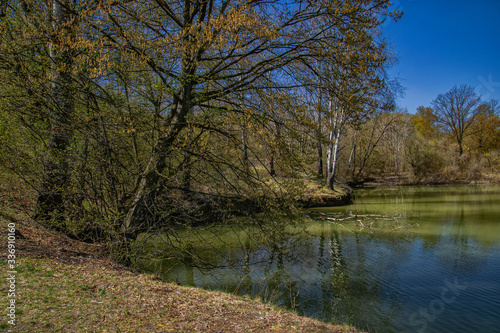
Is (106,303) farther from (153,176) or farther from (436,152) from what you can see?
(436,152)

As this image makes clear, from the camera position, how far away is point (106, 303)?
399cm

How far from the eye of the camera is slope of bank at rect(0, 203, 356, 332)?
3.44 meters

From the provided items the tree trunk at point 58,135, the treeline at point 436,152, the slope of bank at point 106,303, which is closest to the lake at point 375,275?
the slope of bank at point 106,303

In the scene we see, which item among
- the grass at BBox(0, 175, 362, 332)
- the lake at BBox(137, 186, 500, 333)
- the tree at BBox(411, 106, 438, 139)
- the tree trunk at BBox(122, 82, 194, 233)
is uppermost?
the tree at BBox(411, 106, 438, 139)

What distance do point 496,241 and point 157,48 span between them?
40.3 feet

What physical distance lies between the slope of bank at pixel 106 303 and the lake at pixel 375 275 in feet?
3.86

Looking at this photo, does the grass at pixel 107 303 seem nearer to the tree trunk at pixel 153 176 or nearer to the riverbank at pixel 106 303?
the riverbank at pixel 106 303

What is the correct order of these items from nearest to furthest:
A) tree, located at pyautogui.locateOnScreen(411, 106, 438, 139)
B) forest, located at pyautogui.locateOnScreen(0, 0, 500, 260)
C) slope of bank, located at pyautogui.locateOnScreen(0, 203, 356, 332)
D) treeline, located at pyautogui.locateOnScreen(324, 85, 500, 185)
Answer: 1. slope of bank, located at pyautogui.locateOnScreen(0, 203, 356, 332)
2. forest, located at pyautogui.locateOnScreen(0, 0, 500, 260)
3. treeline, located at pyautogui.locateOnScreen(324, 85, 500, 185)
4. tree, located at pyautogui.locateOnScreen(411, 106, 438, 139)

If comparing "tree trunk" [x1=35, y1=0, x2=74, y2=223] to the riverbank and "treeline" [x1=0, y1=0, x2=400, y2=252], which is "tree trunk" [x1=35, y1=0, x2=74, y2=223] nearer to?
"treeline" [x1=0, y1=0, x2=400, y2=252]

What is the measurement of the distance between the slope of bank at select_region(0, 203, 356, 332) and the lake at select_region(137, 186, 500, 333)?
1.18 meters

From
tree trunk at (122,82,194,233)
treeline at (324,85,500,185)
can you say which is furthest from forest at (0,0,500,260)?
treeline at (324,85,500,185)

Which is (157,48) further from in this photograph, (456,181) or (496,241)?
(456,181)

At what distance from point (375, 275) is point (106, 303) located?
21.2 feet

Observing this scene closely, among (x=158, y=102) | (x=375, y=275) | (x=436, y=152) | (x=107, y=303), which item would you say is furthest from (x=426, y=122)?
(x=107, y=303)
